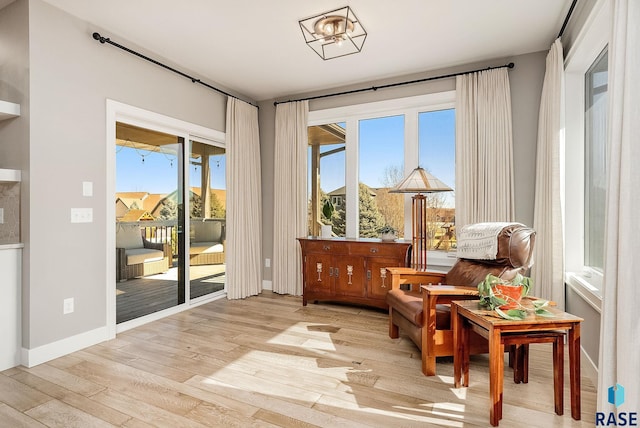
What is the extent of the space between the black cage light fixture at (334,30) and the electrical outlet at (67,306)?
9.40 ft

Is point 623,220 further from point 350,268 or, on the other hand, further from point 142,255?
point 142,255

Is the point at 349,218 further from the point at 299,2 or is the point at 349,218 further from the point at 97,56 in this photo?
the point at 97,56

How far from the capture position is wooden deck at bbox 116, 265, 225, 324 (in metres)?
3.43

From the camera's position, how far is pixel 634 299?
135 cm

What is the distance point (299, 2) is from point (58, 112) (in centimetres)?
201

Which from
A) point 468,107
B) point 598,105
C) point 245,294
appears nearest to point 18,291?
point 245,294

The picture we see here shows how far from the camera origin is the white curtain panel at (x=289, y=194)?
4.62m

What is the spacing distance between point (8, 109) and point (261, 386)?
8.55ft

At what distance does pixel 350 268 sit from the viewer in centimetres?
393

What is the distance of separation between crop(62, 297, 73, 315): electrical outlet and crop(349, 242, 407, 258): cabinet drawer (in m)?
2.58

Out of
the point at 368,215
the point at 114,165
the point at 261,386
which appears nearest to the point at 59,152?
the point at 114,165

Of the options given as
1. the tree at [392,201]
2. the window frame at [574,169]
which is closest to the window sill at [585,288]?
the window frame at [574,169]

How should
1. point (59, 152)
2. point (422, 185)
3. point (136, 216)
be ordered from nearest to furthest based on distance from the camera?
point (59, 152)
point (422, 185)
point (136, 216)

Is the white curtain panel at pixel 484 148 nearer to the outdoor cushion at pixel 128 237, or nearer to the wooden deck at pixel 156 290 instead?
the wooden deck at pixel 156 290
